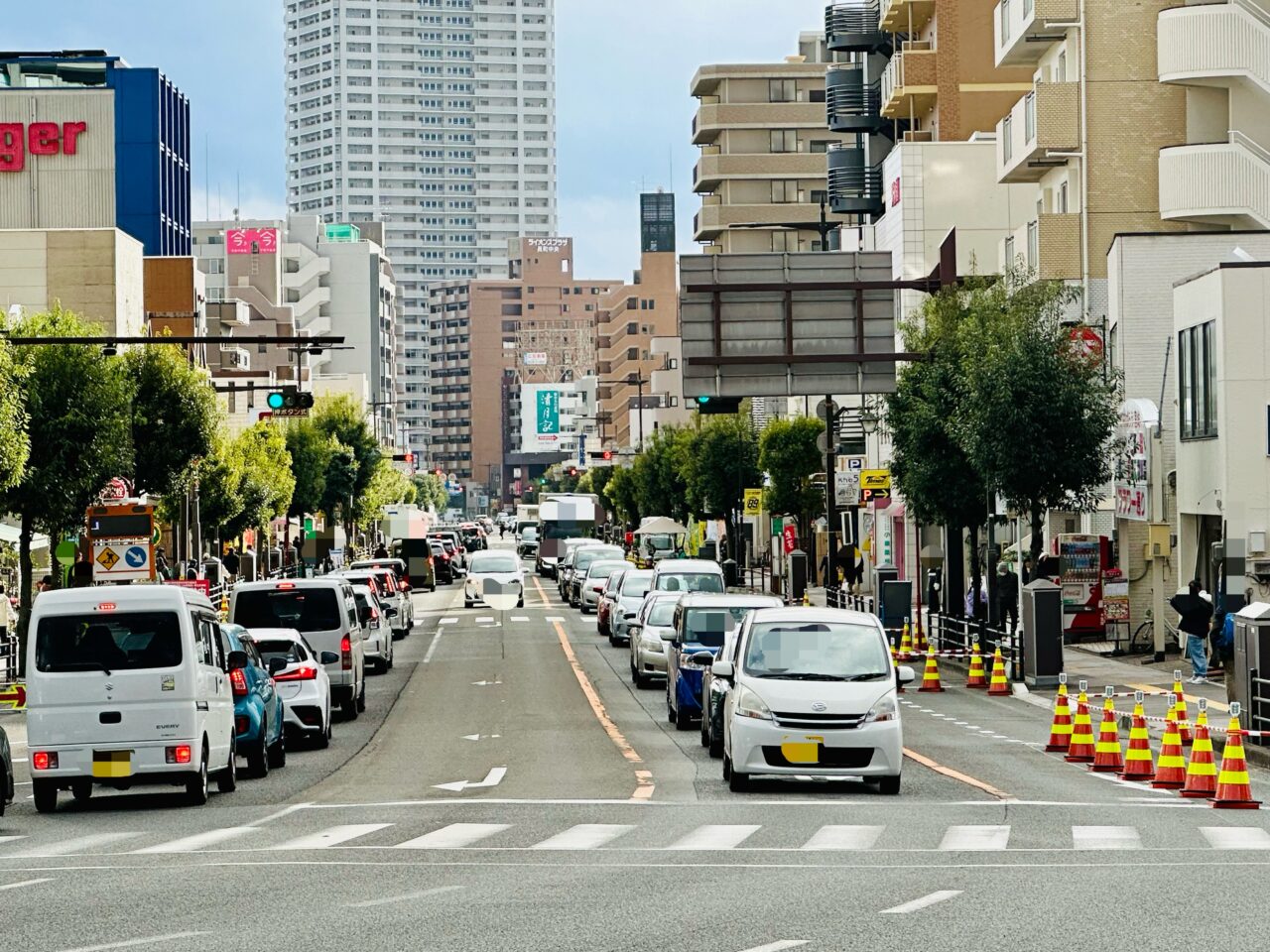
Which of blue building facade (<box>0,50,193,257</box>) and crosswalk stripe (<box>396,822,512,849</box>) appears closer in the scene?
crosswalk stripe (<box>396,822,512,849</box>)

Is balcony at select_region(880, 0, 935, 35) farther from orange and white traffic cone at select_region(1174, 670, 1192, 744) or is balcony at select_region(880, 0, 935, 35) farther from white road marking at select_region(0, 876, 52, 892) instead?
white road marking at select_region(0, 876, 52, 892)

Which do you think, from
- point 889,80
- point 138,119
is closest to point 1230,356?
point 889,80

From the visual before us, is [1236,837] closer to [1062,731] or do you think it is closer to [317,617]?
[1062,731]

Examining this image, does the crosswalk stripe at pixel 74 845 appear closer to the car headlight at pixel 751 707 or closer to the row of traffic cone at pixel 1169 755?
the car headlight at pixel 751 707

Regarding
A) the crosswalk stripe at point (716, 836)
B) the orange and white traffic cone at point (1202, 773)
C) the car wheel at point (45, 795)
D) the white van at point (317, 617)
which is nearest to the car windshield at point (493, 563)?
the white van at point (317, 617)

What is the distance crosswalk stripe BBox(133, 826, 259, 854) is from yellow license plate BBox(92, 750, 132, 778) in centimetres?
230

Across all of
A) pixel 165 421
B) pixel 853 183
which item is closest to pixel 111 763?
pixel 165 421

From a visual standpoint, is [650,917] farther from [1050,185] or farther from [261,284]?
[261,284]

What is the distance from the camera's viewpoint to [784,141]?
136 meters

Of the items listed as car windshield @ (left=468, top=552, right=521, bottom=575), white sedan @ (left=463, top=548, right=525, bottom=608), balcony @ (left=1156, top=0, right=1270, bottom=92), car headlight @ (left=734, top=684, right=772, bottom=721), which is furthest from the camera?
car windshield @ (left=468, top=552, right=521, bottom=575)

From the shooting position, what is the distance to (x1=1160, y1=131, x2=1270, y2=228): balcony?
47.3 meters

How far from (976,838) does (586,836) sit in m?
2.96

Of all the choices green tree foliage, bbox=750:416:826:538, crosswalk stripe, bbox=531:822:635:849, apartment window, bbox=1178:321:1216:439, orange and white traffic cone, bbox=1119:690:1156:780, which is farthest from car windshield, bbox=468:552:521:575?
crosswalk stripe, bbox=531:822:635:849

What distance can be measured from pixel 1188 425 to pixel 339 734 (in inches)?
730
